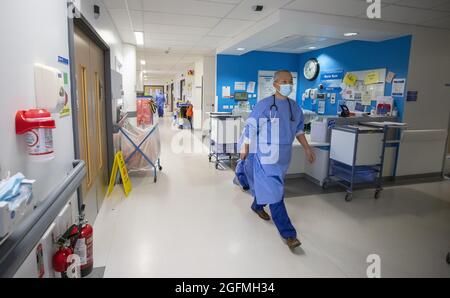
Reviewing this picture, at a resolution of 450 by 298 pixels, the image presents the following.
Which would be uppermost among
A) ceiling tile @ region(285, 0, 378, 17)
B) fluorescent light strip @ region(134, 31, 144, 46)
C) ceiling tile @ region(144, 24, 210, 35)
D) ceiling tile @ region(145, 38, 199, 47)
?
ceiling tile @ region(145, 38, 199, 47)

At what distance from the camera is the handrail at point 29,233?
2.63ft

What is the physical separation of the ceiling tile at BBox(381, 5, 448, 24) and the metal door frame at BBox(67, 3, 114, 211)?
342cm

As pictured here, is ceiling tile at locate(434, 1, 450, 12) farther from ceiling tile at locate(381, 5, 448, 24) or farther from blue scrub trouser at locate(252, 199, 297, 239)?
blue scrub trouser at locate(252, 199, 297, 239)

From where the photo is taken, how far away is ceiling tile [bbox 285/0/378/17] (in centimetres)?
323

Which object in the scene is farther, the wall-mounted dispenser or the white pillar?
the white pillar

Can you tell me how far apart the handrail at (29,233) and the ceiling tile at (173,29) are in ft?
12.7

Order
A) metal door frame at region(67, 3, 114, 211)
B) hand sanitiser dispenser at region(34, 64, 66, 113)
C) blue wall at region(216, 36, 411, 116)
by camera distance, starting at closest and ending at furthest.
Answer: hand sanitiser dispenser at region(34, 64, 66, 113) → metal door frame at region(67, 3, 114, 211) → blue wall at region(216, 36, 411, 116)

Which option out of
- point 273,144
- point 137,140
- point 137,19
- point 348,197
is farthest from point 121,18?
point 348,197

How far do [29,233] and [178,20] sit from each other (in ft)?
12.9

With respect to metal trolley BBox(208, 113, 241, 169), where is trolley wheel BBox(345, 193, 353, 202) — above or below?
below

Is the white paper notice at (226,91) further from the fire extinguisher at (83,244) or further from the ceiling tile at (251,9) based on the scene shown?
the fire extinguisher at (83,244)

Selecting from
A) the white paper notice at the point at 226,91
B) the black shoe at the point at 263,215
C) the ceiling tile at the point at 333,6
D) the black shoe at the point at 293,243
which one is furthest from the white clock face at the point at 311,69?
the black shoe at the point at 293,243

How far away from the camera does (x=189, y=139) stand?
7.96 m

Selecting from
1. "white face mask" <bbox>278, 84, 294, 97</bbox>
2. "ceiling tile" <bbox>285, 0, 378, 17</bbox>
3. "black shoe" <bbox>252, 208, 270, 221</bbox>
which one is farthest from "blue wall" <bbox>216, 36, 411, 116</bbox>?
"black shoe" <bbox>252, 208, 270, 221</bbox>
